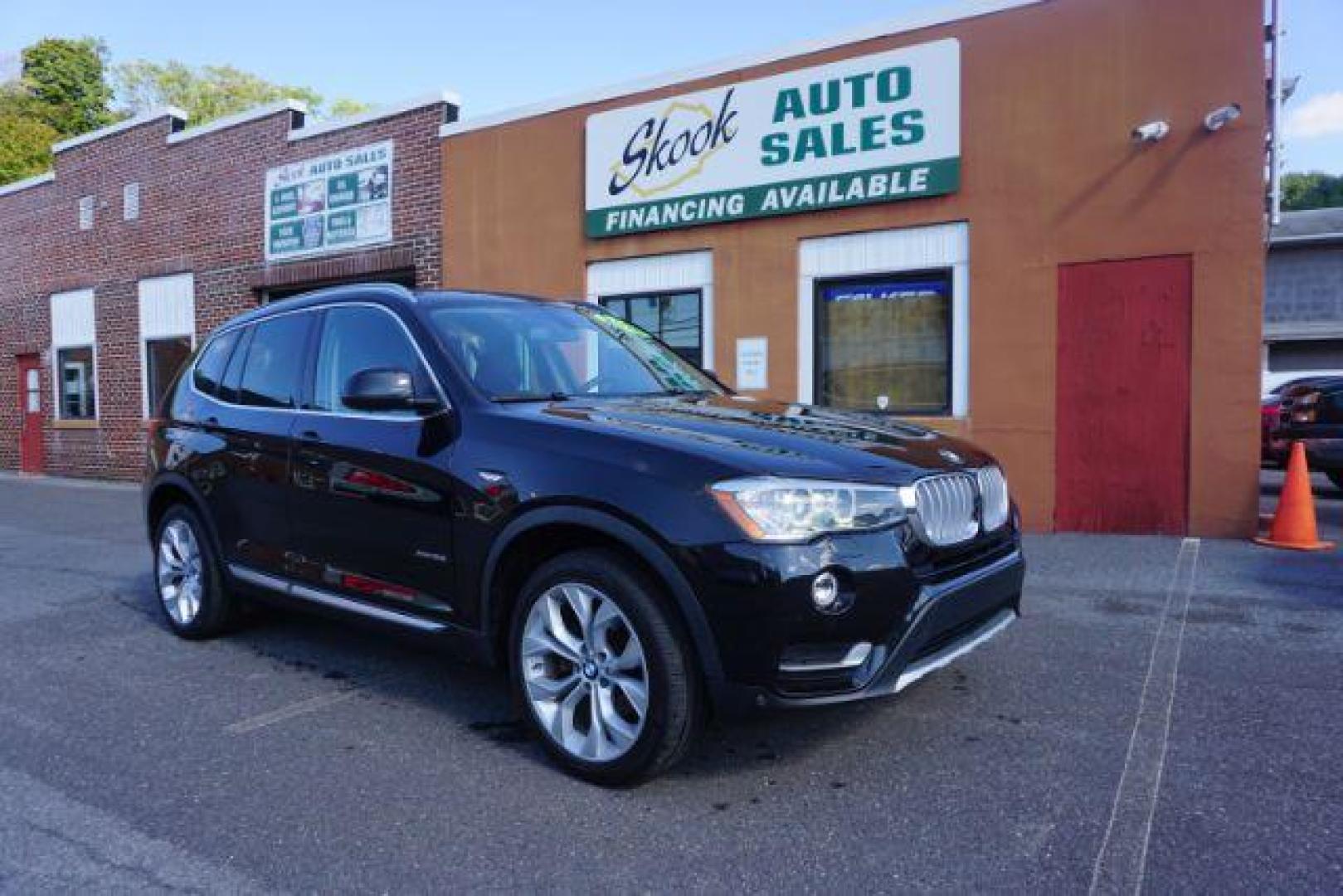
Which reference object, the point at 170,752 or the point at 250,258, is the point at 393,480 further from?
the point at 250,258

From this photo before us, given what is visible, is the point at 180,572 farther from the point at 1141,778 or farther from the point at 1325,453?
the point at 1325,453

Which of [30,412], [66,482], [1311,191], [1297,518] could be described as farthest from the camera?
[1311,191]

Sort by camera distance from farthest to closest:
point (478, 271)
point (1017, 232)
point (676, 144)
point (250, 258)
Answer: point (250, 258), point (478, 271), point (676, 144), point (1017, 232)

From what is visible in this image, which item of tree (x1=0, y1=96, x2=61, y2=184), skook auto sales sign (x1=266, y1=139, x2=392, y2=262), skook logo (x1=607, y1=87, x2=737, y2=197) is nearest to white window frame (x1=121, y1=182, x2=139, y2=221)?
skook auto sales sign (x1=266, y1=139, x2=392, y2=262)

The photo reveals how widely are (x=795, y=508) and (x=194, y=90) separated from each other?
5562 centimetres

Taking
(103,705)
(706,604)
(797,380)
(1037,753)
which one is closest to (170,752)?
(103,705)

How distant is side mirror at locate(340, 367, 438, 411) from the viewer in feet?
12.0

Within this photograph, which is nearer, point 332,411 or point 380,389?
point 380,389

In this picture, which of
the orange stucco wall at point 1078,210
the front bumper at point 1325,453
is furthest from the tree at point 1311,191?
the orange stucco wall at point 1078,210

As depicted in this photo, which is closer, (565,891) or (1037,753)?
(565,891)

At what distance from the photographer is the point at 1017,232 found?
8.55 meters

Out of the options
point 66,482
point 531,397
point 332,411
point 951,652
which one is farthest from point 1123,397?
point 66,482

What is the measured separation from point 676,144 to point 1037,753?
8.10m

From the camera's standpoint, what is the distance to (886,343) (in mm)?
9422
